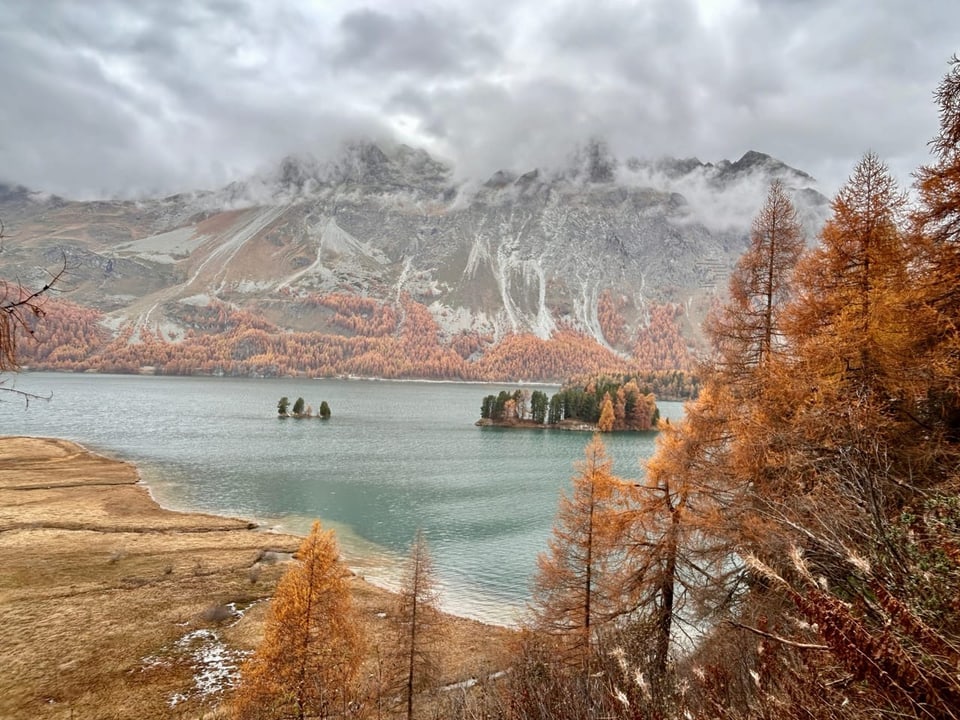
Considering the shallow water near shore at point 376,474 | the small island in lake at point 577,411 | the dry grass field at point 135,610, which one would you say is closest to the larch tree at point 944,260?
the dry grass field at point 135,610

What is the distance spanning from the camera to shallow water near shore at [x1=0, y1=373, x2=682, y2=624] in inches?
1323

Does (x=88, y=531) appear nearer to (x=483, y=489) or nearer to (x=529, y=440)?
(x=483, y=489)

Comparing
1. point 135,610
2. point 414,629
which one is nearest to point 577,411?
point 135,610

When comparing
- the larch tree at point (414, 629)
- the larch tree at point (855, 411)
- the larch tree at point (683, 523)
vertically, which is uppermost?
the larch tree at point (855, 411)

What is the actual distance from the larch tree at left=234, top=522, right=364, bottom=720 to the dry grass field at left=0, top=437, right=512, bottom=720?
9.71ft

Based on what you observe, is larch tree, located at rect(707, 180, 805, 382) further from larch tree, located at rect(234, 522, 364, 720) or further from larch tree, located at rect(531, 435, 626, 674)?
larch tree, located at rect(234, 522, 364, 720)

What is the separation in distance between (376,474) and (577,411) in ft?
201

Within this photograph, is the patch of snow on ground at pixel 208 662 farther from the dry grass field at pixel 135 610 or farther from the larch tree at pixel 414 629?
the larch tree at pixel 414 629

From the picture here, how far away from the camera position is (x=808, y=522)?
9531 mm

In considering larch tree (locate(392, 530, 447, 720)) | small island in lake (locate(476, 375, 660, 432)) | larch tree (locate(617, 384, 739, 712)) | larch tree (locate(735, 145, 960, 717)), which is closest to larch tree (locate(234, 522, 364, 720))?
larch tree (locate(392, 530, 447, 720))

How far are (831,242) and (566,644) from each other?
14256mm

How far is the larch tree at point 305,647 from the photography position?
1408 cm

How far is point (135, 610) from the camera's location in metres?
23.2

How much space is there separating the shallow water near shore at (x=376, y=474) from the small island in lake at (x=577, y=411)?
6685 millimetres
